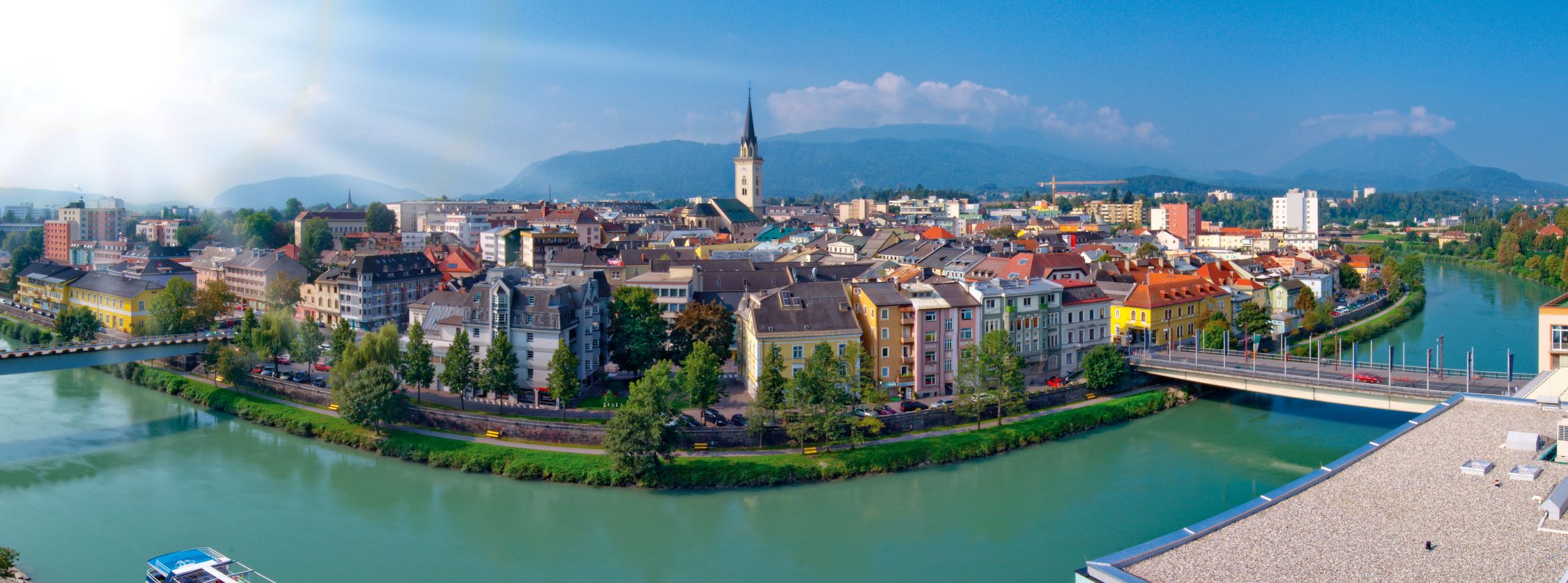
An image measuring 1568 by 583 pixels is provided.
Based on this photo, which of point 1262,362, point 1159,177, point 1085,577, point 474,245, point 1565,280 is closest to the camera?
point 1085,577

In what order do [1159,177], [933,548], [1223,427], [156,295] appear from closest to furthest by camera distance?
[933,548] < [1223,427] < [156,295] < [1159,177]

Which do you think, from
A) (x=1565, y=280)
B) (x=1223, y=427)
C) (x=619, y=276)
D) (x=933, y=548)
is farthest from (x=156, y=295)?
(x=1565, y=280)

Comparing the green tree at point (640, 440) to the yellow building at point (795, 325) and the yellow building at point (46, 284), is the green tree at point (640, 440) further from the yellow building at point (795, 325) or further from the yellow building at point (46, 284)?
the yellow building at point (46, 284)

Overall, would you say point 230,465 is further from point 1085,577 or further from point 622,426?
point 1085,577

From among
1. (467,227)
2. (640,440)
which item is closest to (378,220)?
(467,227)

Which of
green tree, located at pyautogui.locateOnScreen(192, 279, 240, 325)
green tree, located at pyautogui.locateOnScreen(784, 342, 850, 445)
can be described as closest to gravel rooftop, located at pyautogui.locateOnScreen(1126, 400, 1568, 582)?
green tree, located at pyautogui.locateOnScreen(784, 342, 850, 445)

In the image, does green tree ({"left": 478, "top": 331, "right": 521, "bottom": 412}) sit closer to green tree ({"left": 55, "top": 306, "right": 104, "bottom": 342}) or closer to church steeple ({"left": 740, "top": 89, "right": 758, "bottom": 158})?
green tree ({"left": 55, "top": 306, "right": 104, "bottom": 342})
